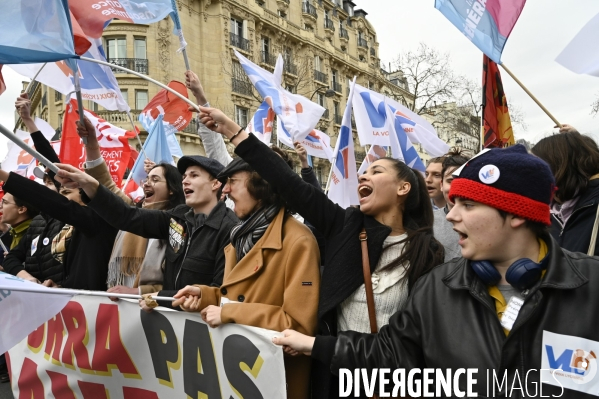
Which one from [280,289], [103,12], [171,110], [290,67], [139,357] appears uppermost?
[290,67]

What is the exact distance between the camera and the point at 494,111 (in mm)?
4523

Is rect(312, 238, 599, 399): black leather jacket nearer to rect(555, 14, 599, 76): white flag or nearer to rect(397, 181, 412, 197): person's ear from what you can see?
rect(397, 181, 412, 197): person's ear

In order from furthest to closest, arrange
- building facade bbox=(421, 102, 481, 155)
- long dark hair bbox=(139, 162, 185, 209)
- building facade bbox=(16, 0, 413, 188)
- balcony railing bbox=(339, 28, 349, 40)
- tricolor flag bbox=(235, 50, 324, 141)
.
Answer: balcony railing bbox=(339, 28, 349, 40)
building facade bbox=(16, 0, 413, 188)
building facade bbox=(421, 102, 481, 155)
tricolor flag bbox=(235, 50, 324, 141)
long dark hair bbox=(139, 162, 185, 209)

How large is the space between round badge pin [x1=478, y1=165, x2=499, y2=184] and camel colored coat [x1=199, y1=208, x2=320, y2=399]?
36.9 inches

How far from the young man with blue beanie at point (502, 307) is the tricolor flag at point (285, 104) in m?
4.65

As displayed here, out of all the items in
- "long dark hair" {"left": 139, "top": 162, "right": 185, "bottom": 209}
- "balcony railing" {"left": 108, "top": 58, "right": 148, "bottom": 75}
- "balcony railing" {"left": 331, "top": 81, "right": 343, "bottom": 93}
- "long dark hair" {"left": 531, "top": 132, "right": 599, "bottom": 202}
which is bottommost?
"long dark hair" {"left": 531, "top": 132, "right": 599, "bottom": 202}

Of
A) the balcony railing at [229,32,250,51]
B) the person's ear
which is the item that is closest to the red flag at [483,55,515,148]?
the person's ear

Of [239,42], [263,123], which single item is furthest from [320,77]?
[263,123]

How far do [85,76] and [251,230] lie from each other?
3292mm

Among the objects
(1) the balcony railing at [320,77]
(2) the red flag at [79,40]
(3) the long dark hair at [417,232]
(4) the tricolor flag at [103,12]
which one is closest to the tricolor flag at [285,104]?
(4) the tricolor flag at [103,12]

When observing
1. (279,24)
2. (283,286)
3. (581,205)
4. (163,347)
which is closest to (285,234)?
(283,286)

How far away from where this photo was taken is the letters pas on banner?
7.26 ft

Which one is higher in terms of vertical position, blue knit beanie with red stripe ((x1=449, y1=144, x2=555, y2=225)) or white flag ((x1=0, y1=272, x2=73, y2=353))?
blue knit beanie with red stripe ((x1=449, y1=144, x2=555, y2=225))

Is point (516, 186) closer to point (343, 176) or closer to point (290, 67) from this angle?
point (343, 176)
